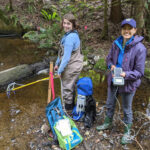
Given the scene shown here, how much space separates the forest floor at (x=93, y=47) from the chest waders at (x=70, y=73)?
70 centimetres

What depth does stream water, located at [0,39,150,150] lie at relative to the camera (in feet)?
10.1

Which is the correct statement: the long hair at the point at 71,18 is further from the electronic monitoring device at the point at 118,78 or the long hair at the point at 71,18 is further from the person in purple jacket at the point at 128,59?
the electronic monitoring device at the point at 118,78

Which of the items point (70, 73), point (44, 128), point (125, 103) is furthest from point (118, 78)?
point (44, 128)

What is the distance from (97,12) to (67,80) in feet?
27.0

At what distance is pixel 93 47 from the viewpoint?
292 inches

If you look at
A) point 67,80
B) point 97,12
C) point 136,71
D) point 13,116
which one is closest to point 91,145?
point 67,80

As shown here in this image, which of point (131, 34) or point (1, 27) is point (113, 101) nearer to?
point (131, 34)

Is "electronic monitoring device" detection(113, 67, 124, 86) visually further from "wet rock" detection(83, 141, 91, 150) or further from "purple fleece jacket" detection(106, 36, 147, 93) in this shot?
"wet rock" detection(83, 141, 91, 150)

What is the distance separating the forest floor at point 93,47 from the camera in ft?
9.47

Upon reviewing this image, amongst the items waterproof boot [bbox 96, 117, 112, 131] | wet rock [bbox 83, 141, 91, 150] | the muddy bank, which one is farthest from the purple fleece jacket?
the muddy bank

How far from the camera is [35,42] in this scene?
8859 mm

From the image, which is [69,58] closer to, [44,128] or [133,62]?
[133,62]

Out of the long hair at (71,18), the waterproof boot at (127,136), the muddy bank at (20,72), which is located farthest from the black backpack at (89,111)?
the muddy bank at (20,72)

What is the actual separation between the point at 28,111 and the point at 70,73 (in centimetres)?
162
